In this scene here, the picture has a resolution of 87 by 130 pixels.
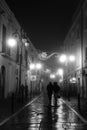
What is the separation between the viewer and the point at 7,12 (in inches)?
1278

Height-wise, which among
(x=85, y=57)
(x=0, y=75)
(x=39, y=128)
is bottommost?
(x=39, y=128)

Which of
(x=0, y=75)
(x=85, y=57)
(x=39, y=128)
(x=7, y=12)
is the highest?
(x=7, y=12)

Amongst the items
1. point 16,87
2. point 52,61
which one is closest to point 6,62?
point 16,87

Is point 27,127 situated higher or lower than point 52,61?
lower

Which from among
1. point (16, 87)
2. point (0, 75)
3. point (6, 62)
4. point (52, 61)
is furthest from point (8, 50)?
point (52, 61)

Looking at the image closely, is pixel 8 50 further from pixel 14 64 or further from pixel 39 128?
pixel 39 128

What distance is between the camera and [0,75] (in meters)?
30.7

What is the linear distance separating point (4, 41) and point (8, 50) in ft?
6.94

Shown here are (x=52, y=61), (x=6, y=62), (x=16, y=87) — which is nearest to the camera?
(x=6, y=62)

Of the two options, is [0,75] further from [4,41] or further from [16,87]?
[16,87]

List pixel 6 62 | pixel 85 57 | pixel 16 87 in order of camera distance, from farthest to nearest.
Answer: pixel 16 87, pixel 85 57, pixel 6 62

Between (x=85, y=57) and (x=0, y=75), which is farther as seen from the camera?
(x=85, y=57)

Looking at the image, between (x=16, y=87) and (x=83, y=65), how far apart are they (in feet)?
28.8

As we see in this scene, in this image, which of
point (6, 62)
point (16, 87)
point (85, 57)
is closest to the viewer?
point (6, 62)
